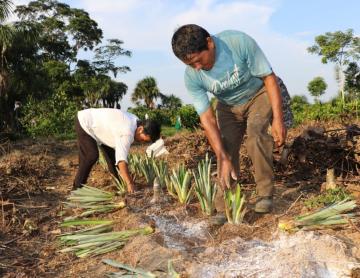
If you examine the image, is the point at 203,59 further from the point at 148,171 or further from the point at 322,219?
the point at 148,171

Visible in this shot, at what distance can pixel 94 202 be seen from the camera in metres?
4.35

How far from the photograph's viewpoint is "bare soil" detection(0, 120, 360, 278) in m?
3.02

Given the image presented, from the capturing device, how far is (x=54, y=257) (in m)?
3.56

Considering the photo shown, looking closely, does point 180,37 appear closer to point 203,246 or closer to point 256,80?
point 256,80

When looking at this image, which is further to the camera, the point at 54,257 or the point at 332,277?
the point at 54,257

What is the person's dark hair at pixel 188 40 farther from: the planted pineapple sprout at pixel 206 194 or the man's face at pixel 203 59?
the planted pineapple sprout at pixel 206 194

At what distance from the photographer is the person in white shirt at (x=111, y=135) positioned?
14.2 feet

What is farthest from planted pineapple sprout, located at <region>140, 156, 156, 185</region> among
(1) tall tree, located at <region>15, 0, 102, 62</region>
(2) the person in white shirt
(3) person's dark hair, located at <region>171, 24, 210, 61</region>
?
(1) tall tree, located at <region>15, 0, 102, 62</region>

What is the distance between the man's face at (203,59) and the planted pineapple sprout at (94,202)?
4.95ft

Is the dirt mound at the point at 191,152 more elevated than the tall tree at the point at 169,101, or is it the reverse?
the tall tree at the point at 169,101

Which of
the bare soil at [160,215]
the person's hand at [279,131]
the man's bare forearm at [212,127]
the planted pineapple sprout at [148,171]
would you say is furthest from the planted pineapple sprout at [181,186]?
the person's hand at [279,131]

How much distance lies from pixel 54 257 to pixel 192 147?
422cm

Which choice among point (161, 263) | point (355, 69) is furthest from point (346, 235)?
point (355, 69)

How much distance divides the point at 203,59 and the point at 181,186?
1.36m
